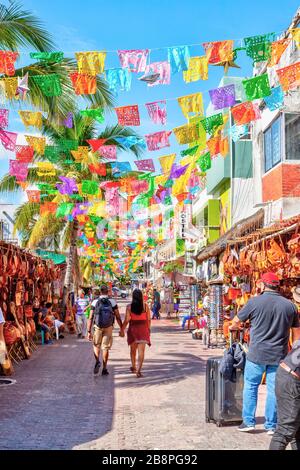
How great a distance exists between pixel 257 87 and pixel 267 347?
5.79 m

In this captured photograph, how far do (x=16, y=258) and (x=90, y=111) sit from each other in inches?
155

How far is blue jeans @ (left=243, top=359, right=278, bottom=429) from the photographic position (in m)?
6.75

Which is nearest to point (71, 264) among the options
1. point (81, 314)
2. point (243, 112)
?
point (81, 314)

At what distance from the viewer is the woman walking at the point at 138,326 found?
11555mm

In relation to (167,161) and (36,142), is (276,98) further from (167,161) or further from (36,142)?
(36,142)

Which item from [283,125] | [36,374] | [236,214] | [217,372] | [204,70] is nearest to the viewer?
[217,372]

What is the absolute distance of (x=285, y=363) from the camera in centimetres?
536

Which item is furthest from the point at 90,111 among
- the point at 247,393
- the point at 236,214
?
the point at 236,214

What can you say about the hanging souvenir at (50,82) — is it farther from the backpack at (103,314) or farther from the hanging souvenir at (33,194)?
the hanging souvenir at (33,194)

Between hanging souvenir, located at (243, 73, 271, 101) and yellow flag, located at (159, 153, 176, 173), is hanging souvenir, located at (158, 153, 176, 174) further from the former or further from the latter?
hanging souvenir, located at (243, 73, 271, 101)
